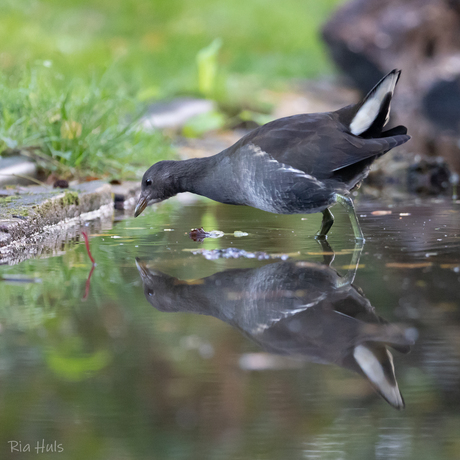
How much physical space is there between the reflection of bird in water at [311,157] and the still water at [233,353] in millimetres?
294

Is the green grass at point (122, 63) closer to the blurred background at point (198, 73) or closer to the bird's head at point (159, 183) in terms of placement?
the blurred background at point (198, 73)

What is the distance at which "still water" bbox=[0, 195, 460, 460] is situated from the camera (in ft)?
5.56

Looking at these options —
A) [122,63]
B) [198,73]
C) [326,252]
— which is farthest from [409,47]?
[326,252]

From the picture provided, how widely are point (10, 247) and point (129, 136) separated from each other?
2.62m

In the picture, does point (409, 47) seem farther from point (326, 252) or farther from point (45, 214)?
point (326, 252)

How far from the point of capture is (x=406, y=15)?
549 inches

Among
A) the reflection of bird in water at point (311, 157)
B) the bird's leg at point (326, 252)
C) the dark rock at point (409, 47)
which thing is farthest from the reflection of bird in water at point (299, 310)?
the dark rock at point (409, 47)

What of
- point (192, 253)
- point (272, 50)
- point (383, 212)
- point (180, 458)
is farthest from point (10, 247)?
point (272, 50)

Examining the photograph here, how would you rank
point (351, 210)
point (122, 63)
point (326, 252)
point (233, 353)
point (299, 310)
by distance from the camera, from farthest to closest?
point (122, 63), point (351, 210), point (326, 252), point (299, 310), point (233, 353)

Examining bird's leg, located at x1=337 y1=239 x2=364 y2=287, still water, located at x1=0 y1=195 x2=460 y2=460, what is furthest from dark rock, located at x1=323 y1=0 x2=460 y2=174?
still water, located at x1=0 y1=195 x2=460 y2=460

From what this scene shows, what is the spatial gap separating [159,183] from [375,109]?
52.6 inches

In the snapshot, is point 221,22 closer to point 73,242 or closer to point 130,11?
point 130,11

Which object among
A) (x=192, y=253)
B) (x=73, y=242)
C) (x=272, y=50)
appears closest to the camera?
(x=192, y=253)

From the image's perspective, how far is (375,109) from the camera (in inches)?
143
